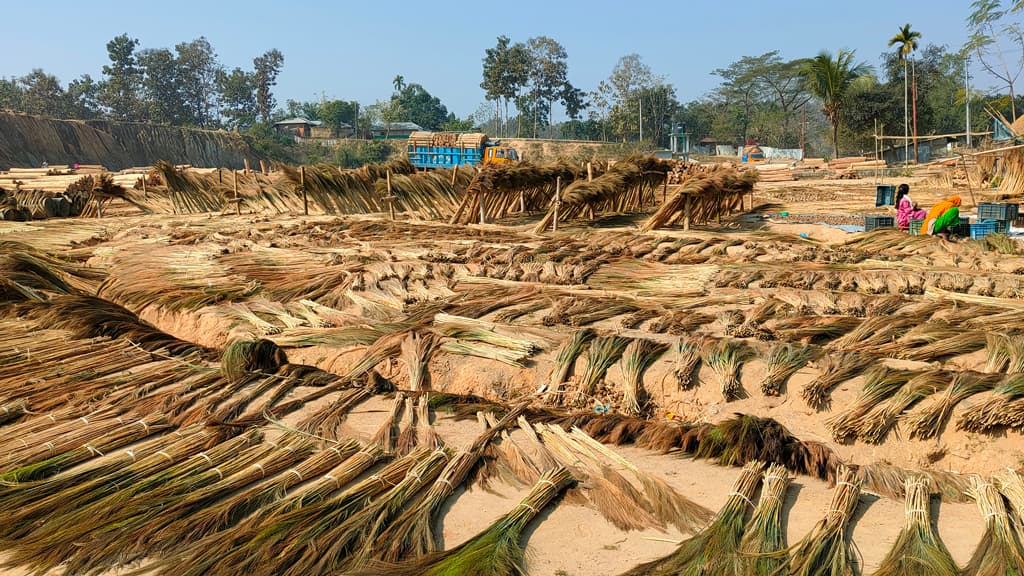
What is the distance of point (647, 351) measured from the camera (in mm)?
4879

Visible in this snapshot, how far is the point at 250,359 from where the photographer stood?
16.8 ft

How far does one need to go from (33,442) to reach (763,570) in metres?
3.52

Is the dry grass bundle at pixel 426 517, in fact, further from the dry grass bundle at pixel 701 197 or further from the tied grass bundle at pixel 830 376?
the dry grass bundle at pixel 701 197

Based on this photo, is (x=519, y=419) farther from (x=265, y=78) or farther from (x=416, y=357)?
(x=265, y=78)

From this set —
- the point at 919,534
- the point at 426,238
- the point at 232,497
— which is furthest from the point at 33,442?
the point at 426,238

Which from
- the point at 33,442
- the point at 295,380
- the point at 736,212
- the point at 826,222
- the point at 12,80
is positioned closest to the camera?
the point at 33,442

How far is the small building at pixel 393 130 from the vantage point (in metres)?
55.6

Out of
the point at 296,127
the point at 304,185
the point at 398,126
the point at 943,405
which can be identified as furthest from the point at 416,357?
the point at 296,127

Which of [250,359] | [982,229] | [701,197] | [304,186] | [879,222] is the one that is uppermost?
[304,186]

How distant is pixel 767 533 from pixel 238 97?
6487cm

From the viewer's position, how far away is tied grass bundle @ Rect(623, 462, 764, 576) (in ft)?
8.73

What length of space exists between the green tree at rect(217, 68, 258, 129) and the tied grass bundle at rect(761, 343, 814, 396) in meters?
62.8

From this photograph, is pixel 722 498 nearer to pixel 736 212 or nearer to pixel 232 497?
pixel 232 497

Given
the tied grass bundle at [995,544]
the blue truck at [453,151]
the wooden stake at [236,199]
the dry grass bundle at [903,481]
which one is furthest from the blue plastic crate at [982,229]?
the blue truck at [453,151]
